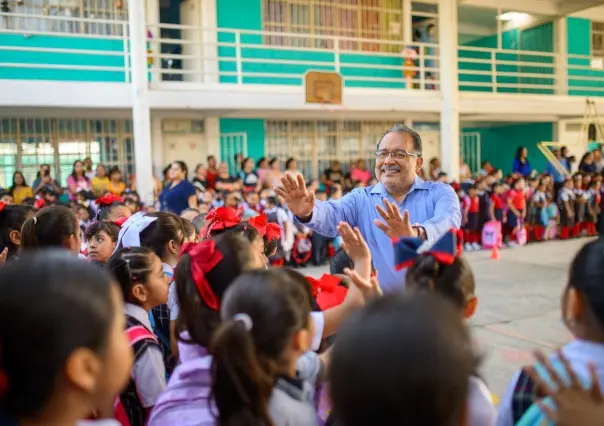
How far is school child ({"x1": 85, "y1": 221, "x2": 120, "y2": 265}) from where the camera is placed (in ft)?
10.5

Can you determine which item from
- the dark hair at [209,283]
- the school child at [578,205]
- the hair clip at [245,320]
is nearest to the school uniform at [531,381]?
the hair clip at [245,320]

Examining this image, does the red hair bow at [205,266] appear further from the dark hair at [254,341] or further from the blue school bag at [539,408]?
the blue school bag at [539,408]

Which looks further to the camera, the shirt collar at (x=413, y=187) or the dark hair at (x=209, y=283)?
the shirt collar at (x=413, y=187)

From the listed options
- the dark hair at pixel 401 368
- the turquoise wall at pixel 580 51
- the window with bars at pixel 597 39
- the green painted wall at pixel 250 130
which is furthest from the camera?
the window with bars at pixel 597 39

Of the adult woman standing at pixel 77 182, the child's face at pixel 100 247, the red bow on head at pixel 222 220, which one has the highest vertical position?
the adult woman standing at pixel 77 182

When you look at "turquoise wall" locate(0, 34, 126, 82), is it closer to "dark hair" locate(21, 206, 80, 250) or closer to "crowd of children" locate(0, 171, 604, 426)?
"dark hair" locate(21, 206, 80, 250)

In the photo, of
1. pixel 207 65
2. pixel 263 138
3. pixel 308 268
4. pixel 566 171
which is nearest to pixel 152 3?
pixel 207 65

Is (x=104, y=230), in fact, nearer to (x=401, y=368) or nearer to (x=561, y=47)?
(x=401, y=368)

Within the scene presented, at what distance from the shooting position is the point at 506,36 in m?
16.2

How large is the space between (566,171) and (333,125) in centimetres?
526

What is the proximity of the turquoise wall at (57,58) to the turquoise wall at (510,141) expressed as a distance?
31.8 feet

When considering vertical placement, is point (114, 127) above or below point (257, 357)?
above

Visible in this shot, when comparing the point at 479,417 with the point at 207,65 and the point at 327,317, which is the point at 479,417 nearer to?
the point at 327,317

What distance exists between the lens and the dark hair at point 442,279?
1777mm
